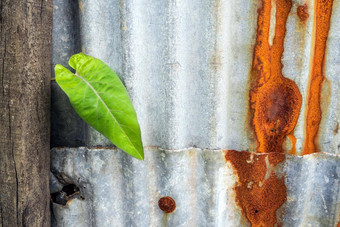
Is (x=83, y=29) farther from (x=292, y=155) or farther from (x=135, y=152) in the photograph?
(x=292, y=155)

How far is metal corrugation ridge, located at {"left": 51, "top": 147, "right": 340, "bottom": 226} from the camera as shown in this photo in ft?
2.58

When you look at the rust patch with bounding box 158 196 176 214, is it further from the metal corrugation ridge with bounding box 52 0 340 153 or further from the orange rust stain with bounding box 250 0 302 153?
the orange rust stain with bounding box 250 0 302 153

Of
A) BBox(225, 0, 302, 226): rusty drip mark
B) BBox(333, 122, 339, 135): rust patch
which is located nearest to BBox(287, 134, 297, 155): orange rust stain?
BBox(225, 0, 302, 226): rusty drip mark

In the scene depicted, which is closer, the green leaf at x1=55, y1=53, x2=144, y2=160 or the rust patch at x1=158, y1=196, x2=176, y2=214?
the green leaf at x1=55, y1=53, x2=144, y2=160

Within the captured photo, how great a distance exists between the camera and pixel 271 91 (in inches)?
30.6

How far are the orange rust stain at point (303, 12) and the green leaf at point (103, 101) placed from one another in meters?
0.49

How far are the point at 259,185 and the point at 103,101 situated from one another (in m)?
0.47

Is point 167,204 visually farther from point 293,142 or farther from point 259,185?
point 293,142

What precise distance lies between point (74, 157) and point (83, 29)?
0.36 meters

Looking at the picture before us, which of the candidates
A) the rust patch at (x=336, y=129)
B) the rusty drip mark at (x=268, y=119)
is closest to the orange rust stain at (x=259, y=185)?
the rusty drip mark at (x=268, y=119)

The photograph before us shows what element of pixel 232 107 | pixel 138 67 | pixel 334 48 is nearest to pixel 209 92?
pixel 232 107

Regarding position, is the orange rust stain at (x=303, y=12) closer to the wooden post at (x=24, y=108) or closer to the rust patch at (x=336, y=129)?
the rust patch at (x=336, y=129)

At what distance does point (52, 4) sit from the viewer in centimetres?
76

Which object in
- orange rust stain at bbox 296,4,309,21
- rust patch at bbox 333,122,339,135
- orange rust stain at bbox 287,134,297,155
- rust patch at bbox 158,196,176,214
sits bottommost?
rust patch at bbox 158,196,176,214
